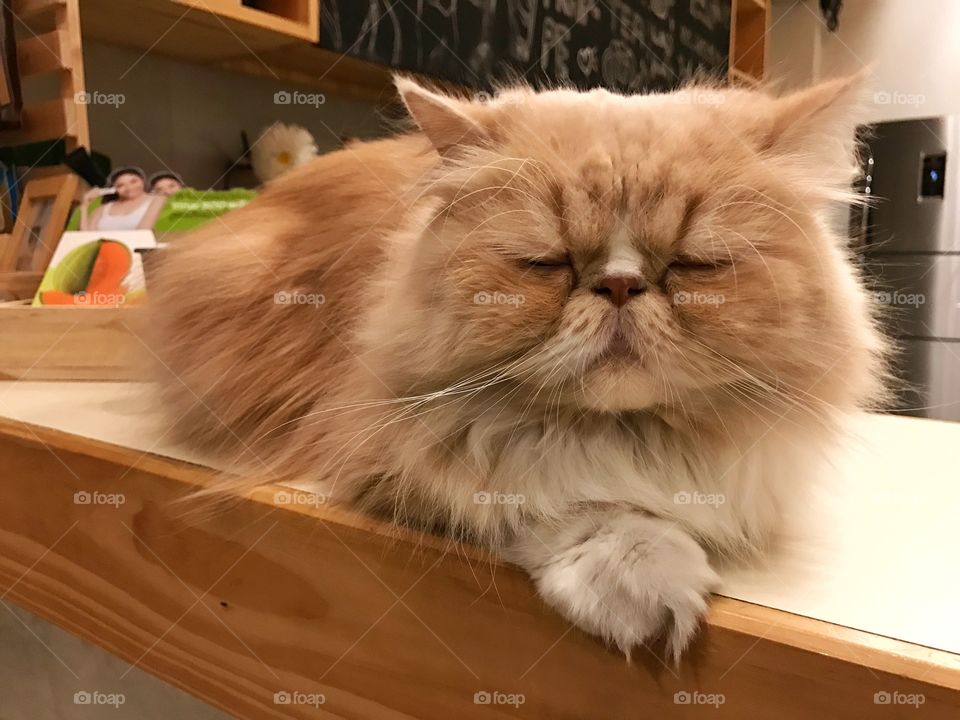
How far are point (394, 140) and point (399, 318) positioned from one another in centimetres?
55

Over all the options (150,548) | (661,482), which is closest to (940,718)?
(661,482)

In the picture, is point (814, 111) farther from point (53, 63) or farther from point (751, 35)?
point (751, 35)

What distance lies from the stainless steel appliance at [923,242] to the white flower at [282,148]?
3.04 meters

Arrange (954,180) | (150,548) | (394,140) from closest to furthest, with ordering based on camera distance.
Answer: (150,548) → (394,140) → (954,180)

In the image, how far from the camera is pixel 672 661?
0.58m

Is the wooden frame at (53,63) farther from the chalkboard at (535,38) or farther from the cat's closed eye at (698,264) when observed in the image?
the cat's closed eye at (698,264)

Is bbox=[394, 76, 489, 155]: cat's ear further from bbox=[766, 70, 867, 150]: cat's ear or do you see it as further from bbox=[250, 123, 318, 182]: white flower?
bbox=[250, 123, 318, 182]: white flower

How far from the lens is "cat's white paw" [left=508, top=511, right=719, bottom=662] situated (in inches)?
22.5

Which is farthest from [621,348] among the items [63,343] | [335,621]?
[63,343]

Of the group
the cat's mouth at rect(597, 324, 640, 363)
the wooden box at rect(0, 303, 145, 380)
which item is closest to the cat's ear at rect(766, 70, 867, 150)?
the cat's mouth at rect(597, 324, 640, 363)

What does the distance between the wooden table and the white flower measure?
129 cm

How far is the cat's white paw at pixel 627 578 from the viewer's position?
0.57 m

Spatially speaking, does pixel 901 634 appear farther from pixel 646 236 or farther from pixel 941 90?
pixel 941 90

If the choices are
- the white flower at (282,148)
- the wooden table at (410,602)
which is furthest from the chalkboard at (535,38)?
the wooden table at (410,602)
